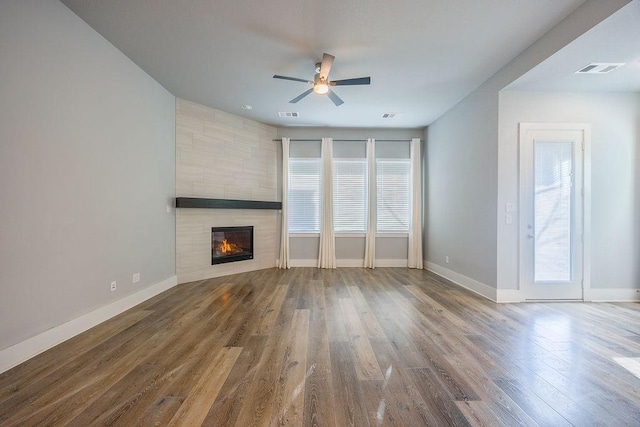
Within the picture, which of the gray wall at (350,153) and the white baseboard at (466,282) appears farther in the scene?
the gray wall at (350,153)

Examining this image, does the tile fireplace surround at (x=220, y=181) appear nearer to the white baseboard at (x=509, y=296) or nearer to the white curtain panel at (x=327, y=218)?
the white curtain panel at (x=327, y=218)

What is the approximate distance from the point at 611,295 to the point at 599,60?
303cm

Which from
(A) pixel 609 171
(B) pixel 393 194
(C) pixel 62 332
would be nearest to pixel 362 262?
(B) pixel 393 194

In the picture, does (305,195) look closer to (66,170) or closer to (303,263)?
(303,263)

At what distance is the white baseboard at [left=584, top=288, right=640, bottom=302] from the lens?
377 cm

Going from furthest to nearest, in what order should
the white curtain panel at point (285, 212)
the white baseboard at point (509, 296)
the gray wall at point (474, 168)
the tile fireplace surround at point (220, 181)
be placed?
the white curtain panel at point (285, 212), the tile fireplace surround at point (220, 181), the white baseboard at point (509, 296), the gray wall at point (474, 168)

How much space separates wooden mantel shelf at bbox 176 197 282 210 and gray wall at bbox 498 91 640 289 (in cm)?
413

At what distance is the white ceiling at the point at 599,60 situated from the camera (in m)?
2.44

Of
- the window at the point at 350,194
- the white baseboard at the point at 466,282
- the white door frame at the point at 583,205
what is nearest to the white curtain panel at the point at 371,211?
the window at the point at 350,194

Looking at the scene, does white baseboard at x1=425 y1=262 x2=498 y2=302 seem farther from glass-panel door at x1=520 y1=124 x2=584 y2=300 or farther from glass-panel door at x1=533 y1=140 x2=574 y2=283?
glass-panel door at x1=533 y1=140 x2=574 y2=283

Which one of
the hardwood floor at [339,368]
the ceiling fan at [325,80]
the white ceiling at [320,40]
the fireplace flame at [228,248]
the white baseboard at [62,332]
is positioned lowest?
the hardwood floor at [339,368]

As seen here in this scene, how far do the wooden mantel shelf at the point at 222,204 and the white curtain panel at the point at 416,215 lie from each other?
2983 mm

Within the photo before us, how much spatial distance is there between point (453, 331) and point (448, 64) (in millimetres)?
3176

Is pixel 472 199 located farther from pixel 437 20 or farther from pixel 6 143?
pixel 6 143
